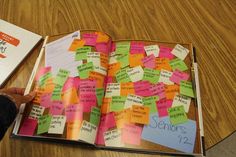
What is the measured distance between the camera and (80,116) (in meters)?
0.73

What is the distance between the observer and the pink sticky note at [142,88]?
30.9 inches

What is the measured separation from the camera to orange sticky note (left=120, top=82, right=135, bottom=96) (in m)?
0.79

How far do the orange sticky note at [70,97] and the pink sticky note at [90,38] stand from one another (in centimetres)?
17

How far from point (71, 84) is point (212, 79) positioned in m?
0.41

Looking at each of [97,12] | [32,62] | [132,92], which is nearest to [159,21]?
[97,12]

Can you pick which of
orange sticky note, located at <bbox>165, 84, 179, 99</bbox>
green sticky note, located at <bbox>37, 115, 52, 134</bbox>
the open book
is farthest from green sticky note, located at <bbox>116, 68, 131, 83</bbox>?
green sticky note, located at <bbox>37, 115, 52, 134</bbox>

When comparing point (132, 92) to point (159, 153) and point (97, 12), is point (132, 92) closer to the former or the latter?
point (159, 153)

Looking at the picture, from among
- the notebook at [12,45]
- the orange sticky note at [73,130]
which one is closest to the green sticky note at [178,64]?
the orange sticky note at [73,130]

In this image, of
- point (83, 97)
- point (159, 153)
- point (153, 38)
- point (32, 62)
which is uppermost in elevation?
point (153, 38)

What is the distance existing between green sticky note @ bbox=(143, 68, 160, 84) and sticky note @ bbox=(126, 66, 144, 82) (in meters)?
0.01

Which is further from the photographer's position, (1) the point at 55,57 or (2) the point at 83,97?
(1) the point at 55,57

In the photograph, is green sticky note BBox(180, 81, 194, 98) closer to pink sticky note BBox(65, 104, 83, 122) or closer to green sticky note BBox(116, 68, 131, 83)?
green sticky note BBox(116, 68, 131, 83)

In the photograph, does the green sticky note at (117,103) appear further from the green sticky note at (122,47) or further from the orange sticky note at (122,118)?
the green sticky note at (122,47)

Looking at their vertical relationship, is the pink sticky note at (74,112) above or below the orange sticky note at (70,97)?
below
